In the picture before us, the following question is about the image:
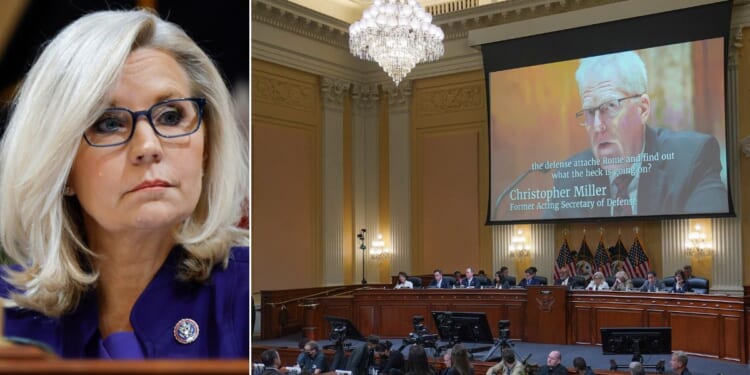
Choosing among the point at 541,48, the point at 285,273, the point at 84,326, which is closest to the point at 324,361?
the point at 84,326

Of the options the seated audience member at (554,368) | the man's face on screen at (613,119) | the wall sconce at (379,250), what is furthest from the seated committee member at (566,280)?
the seated audience member at (554,368)

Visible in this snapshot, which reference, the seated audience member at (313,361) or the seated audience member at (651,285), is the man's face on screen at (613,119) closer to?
the seated audience member at (651,285)

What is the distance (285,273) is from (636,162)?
6686mm

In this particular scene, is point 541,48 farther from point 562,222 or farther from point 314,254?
point 314,254

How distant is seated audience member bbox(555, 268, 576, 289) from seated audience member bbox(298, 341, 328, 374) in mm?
4636

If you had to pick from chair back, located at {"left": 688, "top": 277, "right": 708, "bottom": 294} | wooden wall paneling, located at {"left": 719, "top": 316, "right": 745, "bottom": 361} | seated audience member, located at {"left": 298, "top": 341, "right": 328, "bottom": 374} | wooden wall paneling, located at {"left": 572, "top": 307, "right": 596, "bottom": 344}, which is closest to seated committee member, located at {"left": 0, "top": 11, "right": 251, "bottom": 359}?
seated audience member, located at {"left": 298, "top": 341, "right": 328, "bottom": 374}

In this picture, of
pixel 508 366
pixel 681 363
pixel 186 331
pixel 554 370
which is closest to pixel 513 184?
pixel 508 366

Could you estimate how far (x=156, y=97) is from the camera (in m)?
2.74

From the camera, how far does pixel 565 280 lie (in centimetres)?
1335

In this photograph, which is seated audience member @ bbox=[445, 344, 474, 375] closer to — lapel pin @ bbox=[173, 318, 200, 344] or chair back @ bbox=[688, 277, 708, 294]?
lapel pin @ bbox=[173, 318, 200, 344]

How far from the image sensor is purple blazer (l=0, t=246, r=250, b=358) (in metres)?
2.67

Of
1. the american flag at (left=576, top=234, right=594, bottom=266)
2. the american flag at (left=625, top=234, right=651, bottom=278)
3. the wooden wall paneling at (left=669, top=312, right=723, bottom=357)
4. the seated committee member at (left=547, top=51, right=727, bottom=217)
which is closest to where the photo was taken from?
the wooden wall paneling at (left=669, top=312, right=723, bottom=357)

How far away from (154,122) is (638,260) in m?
12.5

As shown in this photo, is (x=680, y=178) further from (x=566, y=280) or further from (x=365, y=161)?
(x=365, y=161)
